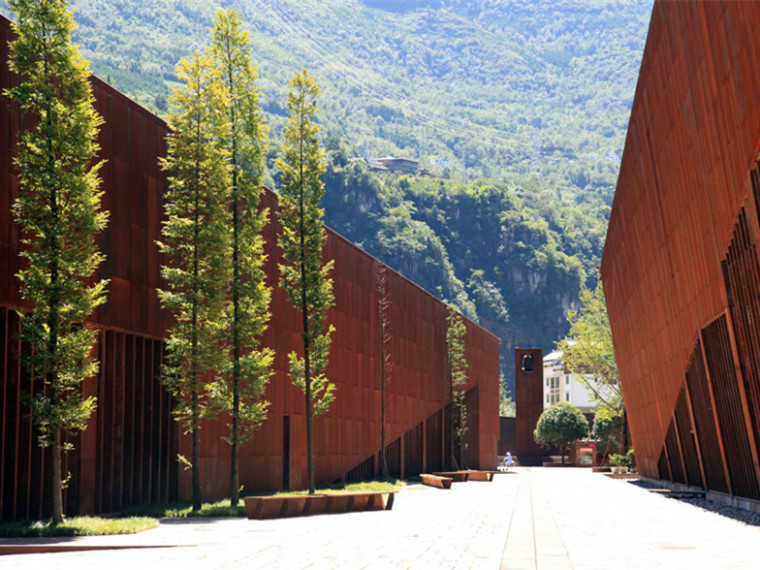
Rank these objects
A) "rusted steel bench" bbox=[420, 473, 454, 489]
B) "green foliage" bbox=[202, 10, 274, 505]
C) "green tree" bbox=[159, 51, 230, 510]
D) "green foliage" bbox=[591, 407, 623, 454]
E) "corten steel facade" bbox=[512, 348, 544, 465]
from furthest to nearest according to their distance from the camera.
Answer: "corten steel facade" bbox=[512, 348, 544, 465] → "green foliage" bbox=[591, 407, 623, 454] → "rusted steel bench" bbox=[420, 473, 454, 489] → "green foliage" bbox=[202, 10, 274, 505] → "green tree" bbox=[159, 51, 230, 510]

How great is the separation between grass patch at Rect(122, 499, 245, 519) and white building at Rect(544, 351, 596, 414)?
120 m

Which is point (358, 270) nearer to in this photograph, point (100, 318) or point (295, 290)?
point (295, 290)

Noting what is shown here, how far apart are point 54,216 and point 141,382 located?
6494 mm

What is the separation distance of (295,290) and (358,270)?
11.9 metres

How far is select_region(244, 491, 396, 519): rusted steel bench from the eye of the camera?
20266 millimetres

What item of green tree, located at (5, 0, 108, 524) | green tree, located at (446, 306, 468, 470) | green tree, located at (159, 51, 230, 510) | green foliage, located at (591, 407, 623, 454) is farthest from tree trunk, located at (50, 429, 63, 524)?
green foliage, located at (591, 407, 623, 454)

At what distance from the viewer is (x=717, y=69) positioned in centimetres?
1616

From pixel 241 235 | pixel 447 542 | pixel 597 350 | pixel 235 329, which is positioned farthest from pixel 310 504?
pixel 597 350

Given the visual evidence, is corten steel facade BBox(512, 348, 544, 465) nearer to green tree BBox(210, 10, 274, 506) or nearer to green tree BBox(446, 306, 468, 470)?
green tree BBox(446, 306, 468, 470)

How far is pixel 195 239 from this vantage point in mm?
22375

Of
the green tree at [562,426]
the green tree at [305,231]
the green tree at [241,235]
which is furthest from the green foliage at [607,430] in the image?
the green tree at [241,235]

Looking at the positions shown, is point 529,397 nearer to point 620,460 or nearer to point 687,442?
point 620,460

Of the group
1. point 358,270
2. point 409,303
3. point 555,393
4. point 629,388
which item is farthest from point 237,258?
point 555,393

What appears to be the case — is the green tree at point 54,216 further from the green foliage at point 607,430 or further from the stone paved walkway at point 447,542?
the green foliage at point 607,430
